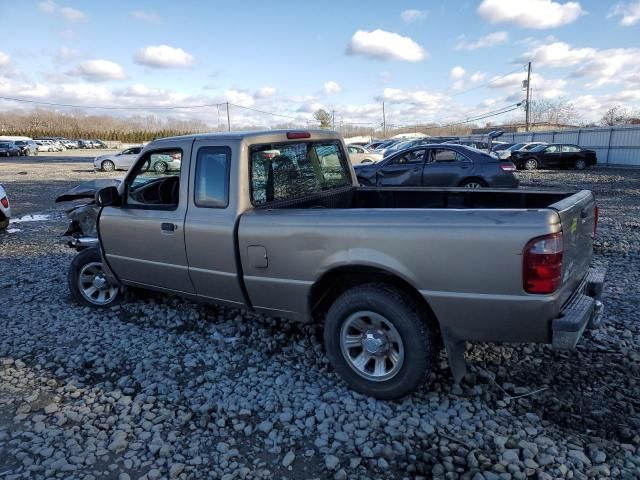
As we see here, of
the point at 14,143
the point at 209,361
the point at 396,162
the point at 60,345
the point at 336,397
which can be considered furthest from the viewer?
the point at 14,143

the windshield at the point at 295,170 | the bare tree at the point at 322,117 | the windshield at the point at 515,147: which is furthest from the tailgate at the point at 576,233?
the bare tree at the point at 322,117

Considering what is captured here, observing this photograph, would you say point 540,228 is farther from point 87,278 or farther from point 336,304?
point 87,278

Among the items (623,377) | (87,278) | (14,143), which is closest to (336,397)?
(623,377)

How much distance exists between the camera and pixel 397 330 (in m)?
3.18

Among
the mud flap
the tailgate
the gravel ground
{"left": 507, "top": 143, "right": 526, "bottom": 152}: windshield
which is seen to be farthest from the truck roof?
{"left": 507, "top": 143, "right": 526, "bottom": 152}: windshield

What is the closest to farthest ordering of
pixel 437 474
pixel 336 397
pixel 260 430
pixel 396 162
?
pixel 437 474 → pixel 260 430 → pixel 336 397 → pixel 396 162

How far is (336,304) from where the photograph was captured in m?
3.44

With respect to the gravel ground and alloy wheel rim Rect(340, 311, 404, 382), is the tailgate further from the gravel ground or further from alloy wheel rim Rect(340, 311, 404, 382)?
alloy wheel rim Rect(340, 311, 404, 382)

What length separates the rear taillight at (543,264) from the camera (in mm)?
2684

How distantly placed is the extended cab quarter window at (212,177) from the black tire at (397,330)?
4.34 feet

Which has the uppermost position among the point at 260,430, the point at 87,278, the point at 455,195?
the point at 455,195

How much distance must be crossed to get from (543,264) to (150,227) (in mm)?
3323

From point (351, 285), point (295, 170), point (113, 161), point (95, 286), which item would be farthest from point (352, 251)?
point (113, 161)

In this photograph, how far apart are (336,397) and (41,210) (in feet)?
43.3
